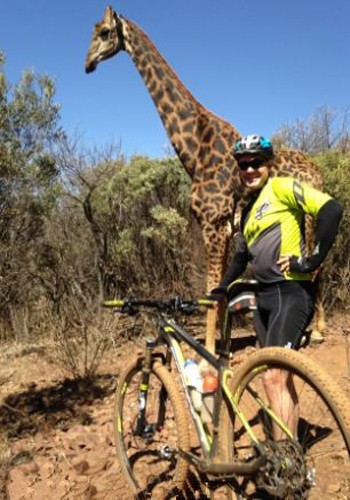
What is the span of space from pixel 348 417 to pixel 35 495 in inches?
99.1

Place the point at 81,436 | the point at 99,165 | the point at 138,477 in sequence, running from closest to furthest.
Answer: the point at 138,477
the point at 81,436
the point at 99,165

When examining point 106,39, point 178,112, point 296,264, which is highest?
point 106,39

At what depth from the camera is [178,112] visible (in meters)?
6.44

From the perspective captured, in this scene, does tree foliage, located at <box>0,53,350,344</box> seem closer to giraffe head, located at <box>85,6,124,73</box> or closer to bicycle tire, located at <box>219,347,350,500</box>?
giraffe head, located at <box>85,6,124,73</box>

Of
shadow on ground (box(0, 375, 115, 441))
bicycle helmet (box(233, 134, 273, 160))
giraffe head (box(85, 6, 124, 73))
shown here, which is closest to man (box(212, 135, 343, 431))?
bicycle helmet (box(233, 134, 273, 160))

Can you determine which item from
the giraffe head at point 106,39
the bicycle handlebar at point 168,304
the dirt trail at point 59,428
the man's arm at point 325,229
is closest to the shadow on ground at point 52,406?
the dirt trail at point 59,428

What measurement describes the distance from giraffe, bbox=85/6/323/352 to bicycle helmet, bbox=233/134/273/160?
264cm

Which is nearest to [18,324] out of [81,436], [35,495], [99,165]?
[99,165]

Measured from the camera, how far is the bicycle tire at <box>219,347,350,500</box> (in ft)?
7.67

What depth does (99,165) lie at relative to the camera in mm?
9477

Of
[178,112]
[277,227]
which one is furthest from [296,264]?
[178,112]

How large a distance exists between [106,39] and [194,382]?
17.5ft

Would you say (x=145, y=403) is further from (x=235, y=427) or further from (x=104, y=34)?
(x=104, y=34)

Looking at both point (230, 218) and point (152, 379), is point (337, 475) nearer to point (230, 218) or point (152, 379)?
point (152, 379)
